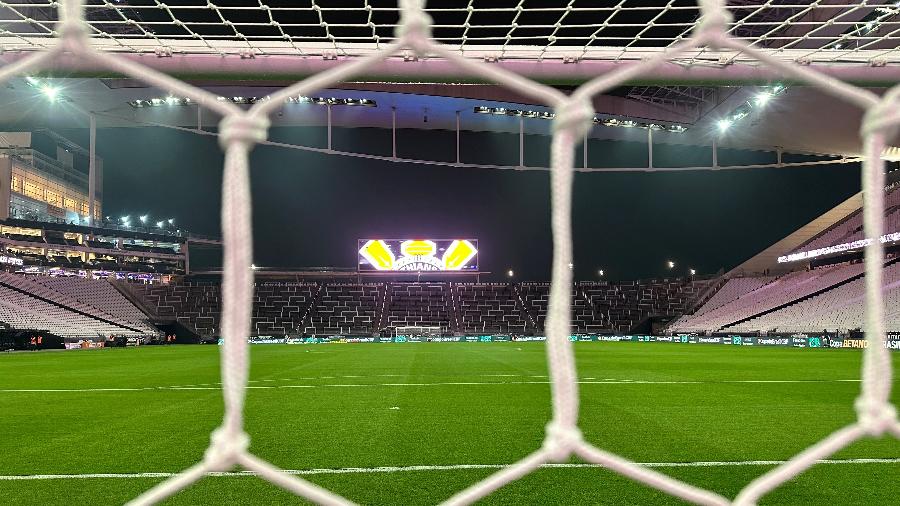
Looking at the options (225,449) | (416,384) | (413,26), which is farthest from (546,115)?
(225,449)

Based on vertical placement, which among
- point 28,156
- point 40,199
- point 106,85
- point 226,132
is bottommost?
point 226,132

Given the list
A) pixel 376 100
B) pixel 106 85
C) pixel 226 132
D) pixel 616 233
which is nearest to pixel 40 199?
pixel 616 233

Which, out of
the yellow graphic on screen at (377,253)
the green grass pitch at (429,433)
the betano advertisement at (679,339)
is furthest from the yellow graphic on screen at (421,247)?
the green grass pitch at (429,433)

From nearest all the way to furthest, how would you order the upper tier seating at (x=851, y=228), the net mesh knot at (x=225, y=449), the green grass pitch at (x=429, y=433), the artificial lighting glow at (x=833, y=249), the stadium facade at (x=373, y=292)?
the net mesh knot at (x=225, y=449) < the green grass pitch at (x=429, y=433) < the artificial lighting glow at (x=833, y=249) < the upper tier seating at (x=851, y=228) < the stadium facade at (x=373, y=292)

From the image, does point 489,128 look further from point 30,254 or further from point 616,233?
point 30,254

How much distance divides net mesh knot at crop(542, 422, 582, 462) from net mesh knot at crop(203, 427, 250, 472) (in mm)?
Result: 577

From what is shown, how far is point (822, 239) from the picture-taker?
29.2m

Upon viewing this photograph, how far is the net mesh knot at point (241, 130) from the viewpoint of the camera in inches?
48.1

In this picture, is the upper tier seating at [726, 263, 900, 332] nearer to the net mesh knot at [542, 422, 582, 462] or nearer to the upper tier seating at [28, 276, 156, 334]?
the net mesh knot at [542, 422, 582, 462]

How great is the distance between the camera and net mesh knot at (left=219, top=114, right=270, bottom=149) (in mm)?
1222

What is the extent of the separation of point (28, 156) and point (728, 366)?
48944 mm

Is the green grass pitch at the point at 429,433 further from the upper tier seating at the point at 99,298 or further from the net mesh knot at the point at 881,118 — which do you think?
the upper tier seating at the point at 99,298

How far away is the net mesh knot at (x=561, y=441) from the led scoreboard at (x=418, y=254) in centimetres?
3087

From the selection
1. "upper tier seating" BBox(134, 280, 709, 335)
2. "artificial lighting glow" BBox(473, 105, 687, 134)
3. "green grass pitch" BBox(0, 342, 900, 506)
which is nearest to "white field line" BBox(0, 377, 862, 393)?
"green grass pitch" BBox(0, 342, 900, 506)
